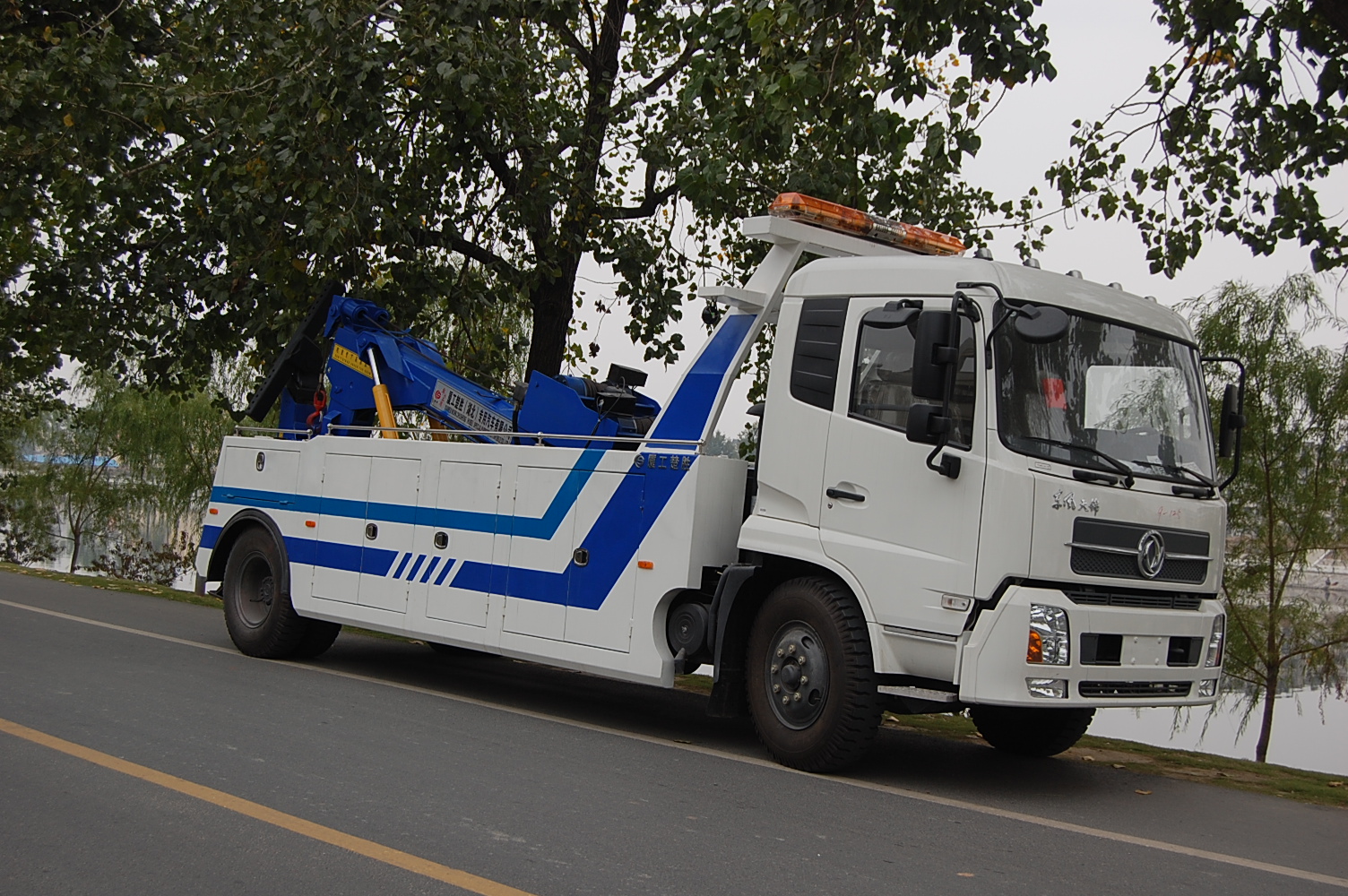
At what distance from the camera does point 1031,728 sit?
27.8 ft

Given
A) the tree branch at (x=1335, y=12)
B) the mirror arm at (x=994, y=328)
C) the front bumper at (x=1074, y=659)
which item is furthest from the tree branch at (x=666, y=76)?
the front bumper at (x=1074, y=659)

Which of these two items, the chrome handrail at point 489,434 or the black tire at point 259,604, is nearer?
the chrome handrail at point 489,434

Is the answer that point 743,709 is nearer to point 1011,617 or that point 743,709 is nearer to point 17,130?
point 1011,617

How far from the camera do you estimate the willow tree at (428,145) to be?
33.9ft

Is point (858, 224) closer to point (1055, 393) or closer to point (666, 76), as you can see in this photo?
point (1055, 393)

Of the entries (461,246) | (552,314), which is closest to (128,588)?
(461,246)

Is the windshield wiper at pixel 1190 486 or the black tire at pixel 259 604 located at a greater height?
the windshield wiper at pixel 1190 486

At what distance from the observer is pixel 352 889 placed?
4570 mm

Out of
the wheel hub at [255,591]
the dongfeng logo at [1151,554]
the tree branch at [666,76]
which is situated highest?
the tree branch at [666,76]

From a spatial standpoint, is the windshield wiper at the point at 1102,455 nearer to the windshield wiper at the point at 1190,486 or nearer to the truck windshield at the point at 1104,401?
the truck windshield at the point at 1104,401

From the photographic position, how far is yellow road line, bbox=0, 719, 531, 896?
4715 millimetres

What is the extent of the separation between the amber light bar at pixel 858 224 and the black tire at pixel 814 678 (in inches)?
101

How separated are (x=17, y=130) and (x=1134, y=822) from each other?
13.3 meters

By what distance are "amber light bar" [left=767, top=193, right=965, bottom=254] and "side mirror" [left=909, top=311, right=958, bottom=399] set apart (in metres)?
2.02
